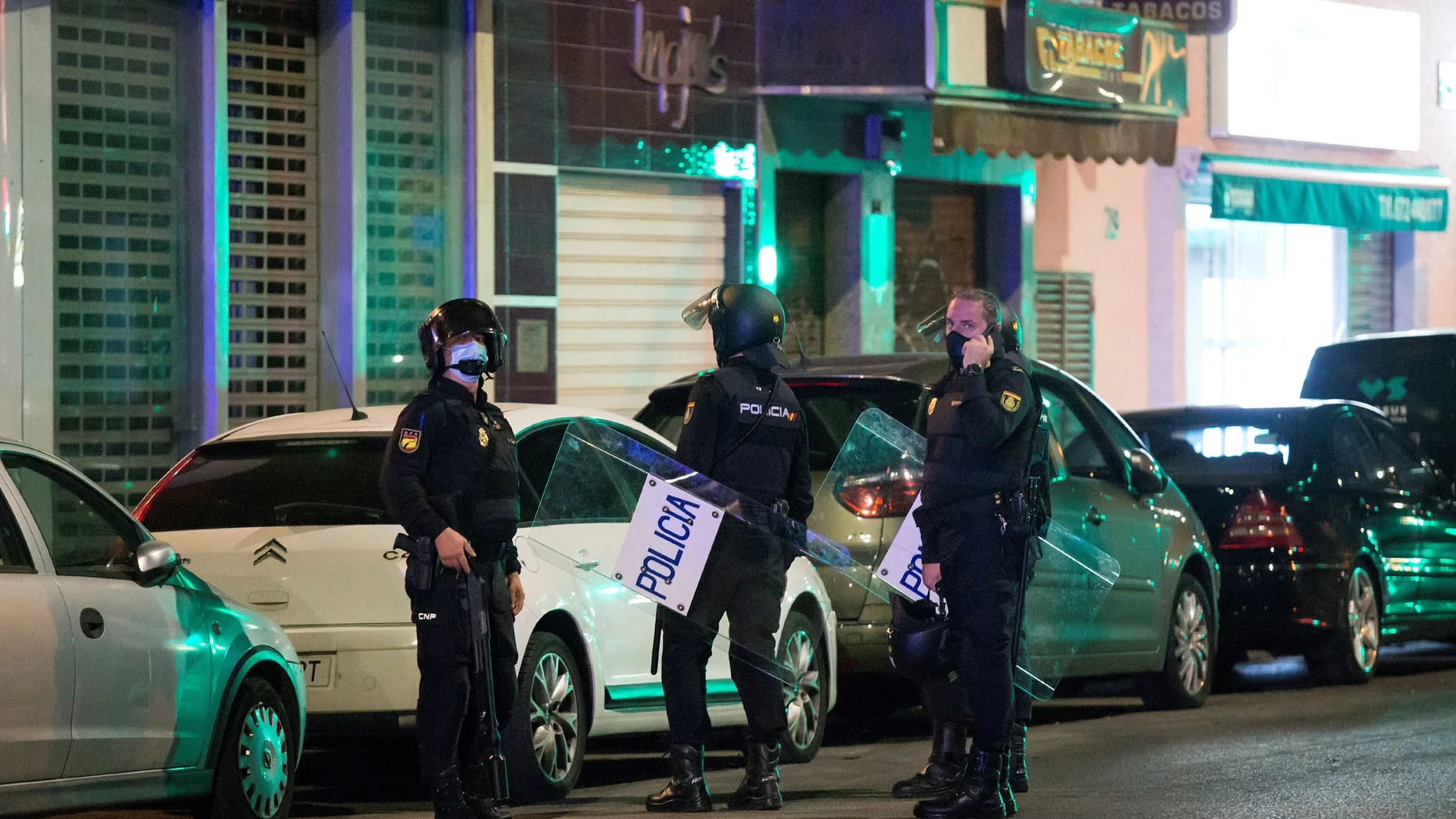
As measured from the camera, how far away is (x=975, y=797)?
7.35m

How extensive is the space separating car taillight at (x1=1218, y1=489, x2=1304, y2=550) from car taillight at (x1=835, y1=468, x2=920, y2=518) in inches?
141

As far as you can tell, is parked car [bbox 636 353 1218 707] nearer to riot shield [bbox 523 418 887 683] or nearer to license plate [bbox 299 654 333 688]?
riot shield [bbox 523 418 887 683]

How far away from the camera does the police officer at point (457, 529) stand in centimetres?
702

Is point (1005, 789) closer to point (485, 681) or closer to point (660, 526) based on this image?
point (660, 526)

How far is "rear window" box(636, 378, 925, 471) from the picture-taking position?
9.60m

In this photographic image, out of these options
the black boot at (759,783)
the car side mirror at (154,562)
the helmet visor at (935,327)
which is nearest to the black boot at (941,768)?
the black boot at (759,783)

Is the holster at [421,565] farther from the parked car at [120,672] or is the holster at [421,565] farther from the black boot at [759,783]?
the black boot at [759,783]

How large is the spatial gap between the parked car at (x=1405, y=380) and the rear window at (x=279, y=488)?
30.9 ft

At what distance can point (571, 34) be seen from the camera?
15.3m

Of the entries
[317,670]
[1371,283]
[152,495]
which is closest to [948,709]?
[317,670]

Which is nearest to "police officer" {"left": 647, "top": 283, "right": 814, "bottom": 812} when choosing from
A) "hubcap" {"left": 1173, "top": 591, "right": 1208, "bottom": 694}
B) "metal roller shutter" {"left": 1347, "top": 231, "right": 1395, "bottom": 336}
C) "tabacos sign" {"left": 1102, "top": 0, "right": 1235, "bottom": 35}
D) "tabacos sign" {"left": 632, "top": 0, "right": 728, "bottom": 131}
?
"hubcap" {"left": 1173, "top": 591, "right": 1208, "bottom": 694}

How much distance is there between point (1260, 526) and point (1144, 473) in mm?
2016

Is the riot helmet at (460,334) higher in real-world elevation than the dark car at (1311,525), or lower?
higher

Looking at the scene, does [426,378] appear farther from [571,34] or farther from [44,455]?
[44,455]
